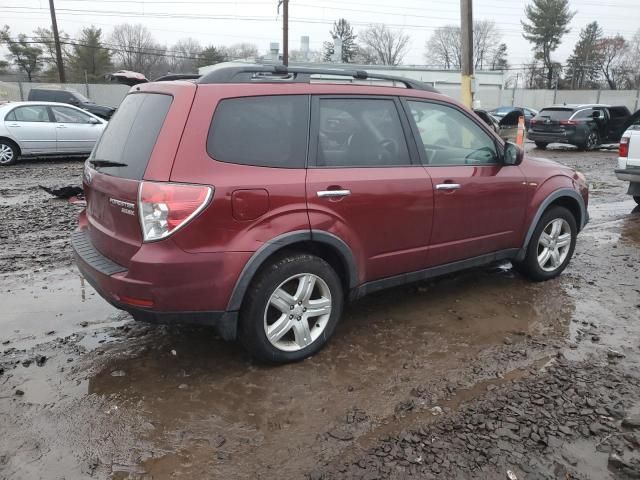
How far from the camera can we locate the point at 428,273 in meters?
4.14

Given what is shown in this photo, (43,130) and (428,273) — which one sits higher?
(43,130)

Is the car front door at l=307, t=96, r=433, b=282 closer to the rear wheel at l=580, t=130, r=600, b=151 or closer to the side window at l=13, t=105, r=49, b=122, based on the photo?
the side window at l=13, t=105, r=49, b=122

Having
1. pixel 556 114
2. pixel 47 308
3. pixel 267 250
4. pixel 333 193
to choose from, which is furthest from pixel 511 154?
pixel 556 114

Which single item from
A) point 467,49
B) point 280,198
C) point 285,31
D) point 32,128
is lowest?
point 32,128

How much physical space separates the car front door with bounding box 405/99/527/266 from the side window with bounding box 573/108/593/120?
50.8 feet

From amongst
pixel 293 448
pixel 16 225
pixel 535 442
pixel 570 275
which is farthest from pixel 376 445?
pixel 16 225

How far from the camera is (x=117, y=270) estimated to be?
3127mm

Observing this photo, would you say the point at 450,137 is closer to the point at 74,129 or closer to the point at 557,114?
the point at 74,129

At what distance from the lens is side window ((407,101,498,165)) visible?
13.3ft

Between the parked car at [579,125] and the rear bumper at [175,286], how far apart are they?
57.8ft

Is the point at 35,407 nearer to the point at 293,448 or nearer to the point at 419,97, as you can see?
the point at 293,448

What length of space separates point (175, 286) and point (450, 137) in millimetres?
2531

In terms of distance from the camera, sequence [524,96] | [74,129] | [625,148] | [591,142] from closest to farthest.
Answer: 1. [625,148]
2. [74,129]
3. [591,142]
4. [524,96]

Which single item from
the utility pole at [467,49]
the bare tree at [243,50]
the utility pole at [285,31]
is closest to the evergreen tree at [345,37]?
the bare tree at [243,50]
